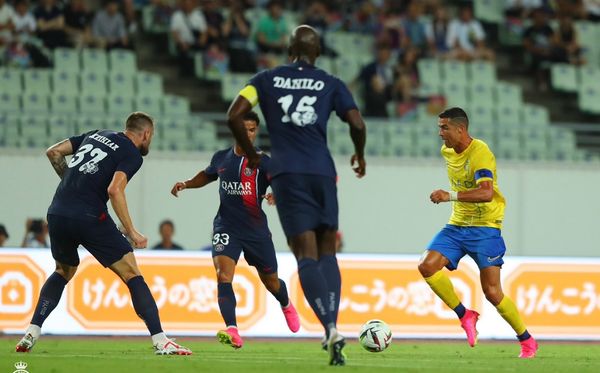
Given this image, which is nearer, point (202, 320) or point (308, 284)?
point (308, 284)

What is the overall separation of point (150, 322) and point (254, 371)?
219 cm

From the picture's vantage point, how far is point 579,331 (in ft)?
51.2

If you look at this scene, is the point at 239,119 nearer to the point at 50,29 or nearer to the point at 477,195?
the point at 477,195

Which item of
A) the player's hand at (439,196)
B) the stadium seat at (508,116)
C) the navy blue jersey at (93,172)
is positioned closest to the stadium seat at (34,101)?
the stadium seat at (508,116)

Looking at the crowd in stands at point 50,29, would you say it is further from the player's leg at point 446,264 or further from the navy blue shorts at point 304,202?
the navy blue shorts at point 304,202

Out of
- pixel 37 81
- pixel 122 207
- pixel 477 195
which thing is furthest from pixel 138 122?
pixel 37 81

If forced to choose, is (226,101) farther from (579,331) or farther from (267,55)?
(579,331)

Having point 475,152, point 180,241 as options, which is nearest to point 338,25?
point 180,241

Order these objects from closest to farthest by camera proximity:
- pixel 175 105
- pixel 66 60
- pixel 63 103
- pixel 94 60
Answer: pixel 63 103
pixel 66 60
pixel 94 60
pixel 175 105

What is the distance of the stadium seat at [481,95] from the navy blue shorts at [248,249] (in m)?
10.6

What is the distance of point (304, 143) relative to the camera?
925 centimetres

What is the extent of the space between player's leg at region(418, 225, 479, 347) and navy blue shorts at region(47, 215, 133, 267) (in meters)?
2.71

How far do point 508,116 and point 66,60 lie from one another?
7321mm

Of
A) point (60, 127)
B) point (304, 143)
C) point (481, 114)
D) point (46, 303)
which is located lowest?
point (46, 303)
